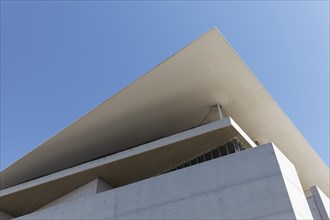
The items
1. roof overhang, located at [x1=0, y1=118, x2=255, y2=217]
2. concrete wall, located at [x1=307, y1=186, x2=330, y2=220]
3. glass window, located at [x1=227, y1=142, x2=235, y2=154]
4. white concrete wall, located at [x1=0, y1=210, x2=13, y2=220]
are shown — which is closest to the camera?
glass window, located at [x1=227, y1=142, x2=235, y2=154]

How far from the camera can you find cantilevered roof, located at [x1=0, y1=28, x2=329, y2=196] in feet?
33.3

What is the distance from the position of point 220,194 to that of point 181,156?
11.2ft

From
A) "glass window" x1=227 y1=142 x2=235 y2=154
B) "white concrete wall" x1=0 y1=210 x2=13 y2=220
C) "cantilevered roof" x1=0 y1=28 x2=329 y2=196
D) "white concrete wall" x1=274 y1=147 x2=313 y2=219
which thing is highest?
"cantilevered roof" x1=0 y1=28 x2=329 y2=196

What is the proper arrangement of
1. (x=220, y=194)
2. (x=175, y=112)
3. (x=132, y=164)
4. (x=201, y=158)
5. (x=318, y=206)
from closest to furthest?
1. (x=220, y=194)
2. (x=201, y=158)
3. (x=318, y=206)
4. (x=132, y=164)
5. (x=175, y=112)

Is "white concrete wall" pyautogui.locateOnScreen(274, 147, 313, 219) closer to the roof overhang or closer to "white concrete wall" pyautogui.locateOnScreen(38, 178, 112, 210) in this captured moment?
the roof overhang

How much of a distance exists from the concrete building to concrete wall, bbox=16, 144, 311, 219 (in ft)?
0.08

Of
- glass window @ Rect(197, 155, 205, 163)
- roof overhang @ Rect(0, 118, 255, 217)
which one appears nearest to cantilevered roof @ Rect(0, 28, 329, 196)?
roof overhang @ Rect(0, 118, 255, 217)

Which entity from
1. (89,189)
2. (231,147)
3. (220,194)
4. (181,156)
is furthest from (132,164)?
(220,194)

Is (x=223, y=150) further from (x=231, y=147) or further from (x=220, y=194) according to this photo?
(x=220, y=194)

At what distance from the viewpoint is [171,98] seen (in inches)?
446

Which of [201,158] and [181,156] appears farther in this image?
[181,156]

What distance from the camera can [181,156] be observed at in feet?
36.9

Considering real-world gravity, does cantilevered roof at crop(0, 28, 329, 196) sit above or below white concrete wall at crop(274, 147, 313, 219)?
above

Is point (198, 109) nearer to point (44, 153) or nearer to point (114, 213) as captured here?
point (114, 213)
